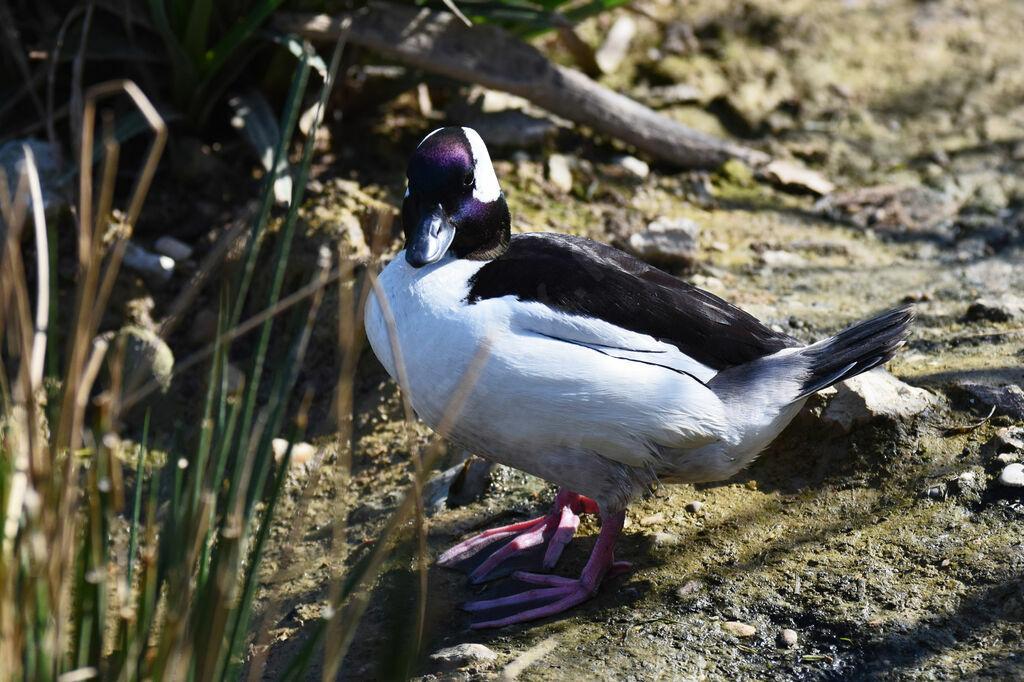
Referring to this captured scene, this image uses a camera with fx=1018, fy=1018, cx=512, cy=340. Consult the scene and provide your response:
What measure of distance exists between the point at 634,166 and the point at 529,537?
2.49 m

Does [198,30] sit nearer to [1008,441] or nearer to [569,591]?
[569,591]

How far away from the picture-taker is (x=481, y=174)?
3.16 metres

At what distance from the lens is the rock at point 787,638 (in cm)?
262

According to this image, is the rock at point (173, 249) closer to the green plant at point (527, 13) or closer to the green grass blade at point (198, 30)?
the green grass blade at point (198, 30)

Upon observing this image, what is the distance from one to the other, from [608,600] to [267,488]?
159 centimetres

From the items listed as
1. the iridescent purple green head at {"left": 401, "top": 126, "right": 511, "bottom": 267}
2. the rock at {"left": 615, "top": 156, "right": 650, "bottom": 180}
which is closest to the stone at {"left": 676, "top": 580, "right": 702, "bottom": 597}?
the iridescent purple green head at {"left": 401, "top": 126, "right": 511, "bottom": 267}

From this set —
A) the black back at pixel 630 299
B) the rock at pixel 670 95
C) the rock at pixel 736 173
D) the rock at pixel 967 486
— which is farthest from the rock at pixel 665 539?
the rock at pixel 670 95

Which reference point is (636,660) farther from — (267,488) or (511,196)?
(511,196)

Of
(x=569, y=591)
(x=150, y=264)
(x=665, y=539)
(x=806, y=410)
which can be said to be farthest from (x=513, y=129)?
(x=569, y=591)

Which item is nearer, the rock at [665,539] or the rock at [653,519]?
the rock at [665,539]

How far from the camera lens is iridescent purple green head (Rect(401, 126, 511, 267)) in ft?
10.1

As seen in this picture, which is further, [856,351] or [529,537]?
[529,537]

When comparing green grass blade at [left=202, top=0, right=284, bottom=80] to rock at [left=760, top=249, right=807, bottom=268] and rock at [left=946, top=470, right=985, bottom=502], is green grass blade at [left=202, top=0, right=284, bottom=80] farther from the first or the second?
rock at [left=946, top=470, right=985, bottom=502]

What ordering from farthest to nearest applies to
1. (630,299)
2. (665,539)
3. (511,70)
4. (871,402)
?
(511,70) → (871,402) → (665,539) → (630,299)
